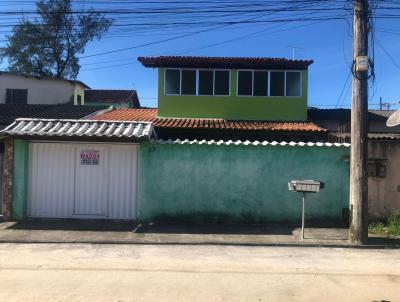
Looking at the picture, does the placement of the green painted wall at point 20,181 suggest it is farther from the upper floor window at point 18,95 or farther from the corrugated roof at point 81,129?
the upper floor window at point 18,95

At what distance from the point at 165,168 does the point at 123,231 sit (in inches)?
81.1

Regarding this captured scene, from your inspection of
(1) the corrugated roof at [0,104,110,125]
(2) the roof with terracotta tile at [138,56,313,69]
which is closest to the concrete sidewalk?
(1) the corrugated roof at [0,104,110,125]

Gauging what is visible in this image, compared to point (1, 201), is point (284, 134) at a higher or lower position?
higher

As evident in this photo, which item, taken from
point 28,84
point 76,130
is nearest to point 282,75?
point 76,130

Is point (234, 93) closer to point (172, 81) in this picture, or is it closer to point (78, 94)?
point (172, 81)

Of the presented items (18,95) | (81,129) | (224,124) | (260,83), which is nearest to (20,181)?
(81,129)

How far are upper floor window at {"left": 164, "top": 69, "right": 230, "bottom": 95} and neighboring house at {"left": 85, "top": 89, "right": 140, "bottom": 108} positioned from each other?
15913 millimetres

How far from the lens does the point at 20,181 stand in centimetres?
1145

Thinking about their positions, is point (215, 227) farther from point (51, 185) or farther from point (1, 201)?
point (1, 201)

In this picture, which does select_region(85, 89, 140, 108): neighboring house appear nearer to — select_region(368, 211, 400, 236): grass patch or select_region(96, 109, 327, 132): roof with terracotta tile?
select_region(96, 109, 327, 132): roof with terracotta tile

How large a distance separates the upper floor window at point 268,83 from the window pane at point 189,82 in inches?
71.4

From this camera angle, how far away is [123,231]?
1029 cm

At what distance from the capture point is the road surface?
237 inches

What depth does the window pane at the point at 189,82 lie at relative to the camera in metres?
18.1
